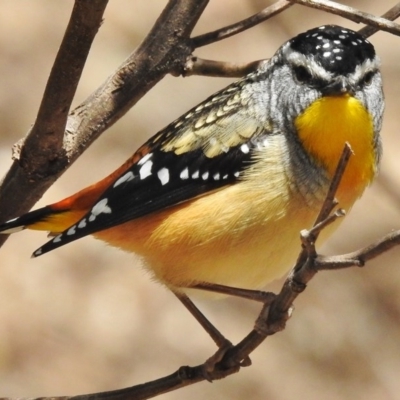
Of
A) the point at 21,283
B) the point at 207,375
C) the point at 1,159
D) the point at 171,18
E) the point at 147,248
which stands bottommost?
the point at 207,375

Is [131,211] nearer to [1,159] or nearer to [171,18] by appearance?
[171,18]

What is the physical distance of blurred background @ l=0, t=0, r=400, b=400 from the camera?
473cm

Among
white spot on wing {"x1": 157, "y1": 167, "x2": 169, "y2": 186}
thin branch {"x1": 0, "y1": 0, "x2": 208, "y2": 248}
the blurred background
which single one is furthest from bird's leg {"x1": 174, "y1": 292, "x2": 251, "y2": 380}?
the blurred background

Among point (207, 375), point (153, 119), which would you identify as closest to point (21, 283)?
point (153, 119)

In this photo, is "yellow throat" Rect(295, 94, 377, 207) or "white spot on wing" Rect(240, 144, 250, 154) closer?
"yellow throat" Rect(295, 94, 377, 207)

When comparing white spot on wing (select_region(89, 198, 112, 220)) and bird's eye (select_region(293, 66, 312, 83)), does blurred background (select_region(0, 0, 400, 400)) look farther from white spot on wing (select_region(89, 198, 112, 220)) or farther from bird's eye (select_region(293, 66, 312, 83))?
bird's eye (select_region(293, 66, 312, 83))

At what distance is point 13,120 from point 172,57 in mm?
2838

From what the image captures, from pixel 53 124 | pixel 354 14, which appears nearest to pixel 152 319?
pixel 53 124

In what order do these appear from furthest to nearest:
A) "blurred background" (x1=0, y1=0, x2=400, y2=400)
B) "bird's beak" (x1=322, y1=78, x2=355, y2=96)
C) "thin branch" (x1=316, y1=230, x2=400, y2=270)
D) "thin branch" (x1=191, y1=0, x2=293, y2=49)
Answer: "blurred background" (x1=0, y1=0, x2=400, y2=400), "thin branch" (x1=191, y1=0, x2=293, y2=49), "bird's beak" (x1=322, y1=78, x2=355, y2=96), "thin branch" (x1=316, y1=230, x2=400, y2=270)

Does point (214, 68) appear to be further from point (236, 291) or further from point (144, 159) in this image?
point (236, 291)

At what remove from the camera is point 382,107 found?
2814 mm

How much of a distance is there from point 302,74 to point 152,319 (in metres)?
2.51

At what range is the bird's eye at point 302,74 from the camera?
2691 millimetres

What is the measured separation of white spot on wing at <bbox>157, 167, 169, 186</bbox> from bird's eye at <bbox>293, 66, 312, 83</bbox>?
503 millimetres
